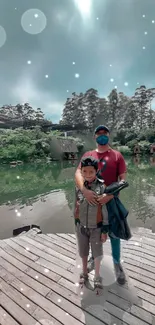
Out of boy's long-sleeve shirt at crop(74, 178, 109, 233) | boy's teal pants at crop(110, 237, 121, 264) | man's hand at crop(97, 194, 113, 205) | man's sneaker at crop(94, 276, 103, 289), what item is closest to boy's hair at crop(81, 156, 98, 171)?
boy's long-sleeve shirt at crop(74, 178, 109, 233)

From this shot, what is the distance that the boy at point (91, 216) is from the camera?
163 centimetres

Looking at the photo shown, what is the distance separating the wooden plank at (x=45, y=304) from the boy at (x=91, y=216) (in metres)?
0.38

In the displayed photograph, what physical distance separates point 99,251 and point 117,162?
0.84m

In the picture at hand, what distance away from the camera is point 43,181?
1102 cm

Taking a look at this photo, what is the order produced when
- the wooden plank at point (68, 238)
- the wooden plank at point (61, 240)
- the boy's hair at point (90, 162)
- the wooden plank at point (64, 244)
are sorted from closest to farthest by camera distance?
the boy's hair at point (90, 162) → the wooden plank at point (64, 244) → the wooden plank at point (61, 240) → the wooden plank at point (68, 238)

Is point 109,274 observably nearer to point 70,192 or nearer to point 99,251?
point 99,251

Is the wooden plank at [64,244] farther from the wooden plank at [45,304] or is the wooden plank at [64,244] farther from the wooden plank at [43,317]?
the wooden plank at [43,317]

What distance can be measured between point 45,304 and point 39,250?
3.09 feet

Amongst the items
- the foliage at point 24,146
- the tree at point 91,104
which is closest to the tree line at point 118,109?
the tree at point 91,104

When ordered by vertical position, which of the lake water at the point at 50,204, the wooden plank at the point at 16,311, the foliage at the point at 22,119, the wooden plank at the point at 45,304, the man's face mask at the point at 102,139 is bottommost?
the lake water at the point at 50,204

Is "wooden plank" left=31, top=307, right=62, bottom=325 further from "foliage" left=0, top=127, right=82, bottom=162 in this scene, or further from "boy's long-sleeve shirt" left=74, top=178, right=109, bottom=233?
"foliage" left=0, top=127, right=82, bottom=162

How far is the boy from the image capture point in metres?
1.63

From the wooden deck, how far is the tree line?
31778 mm

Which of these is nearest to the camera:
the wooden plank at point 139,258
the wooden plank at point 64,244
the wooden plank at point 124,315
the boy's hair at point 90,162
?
the wooden plank at point 124,315
